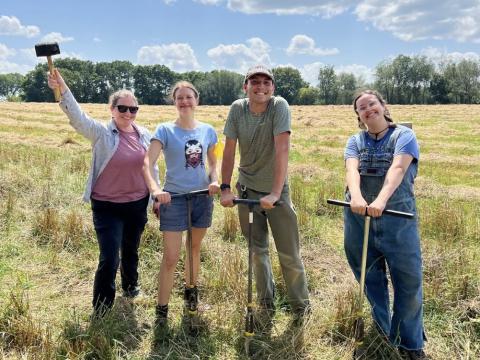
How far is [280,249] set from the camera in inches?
158

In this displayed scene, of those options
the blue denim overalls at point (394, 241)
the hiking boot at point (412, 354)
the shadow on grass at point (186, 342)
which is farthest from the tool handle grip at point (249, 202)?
the hiking boot at point (412, 354)

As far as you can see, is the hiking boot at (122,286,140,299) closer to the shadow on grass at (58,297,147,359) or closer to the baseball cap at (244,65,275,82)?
the shadow on grass at (58,297,147,359)

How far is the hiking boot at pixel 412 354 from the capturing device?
11.3 feet

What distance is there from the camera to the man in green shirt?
356 centimetres

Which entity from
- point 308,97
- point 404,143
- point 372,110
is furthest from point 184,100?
point 308,97

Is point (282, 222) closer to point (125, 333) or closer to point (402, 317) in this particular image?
point (402, 317)

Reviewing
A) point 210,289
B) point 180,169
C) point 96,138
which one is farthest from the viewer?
point 210,289

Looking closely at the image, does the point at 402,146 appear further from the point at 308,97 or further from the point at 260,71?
the point at 308,97

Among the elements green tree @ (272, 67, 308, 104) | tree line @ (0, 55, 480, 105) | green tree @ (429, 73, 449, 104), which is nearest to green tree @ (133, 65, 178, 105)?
tree line @ (0, 55, 480, 105)

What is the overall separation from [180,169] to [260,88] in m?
0.99

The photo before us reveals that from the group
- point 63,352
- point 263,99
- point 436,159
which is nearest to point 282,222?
point 263,99

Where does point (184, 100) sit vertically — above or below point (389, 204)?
above

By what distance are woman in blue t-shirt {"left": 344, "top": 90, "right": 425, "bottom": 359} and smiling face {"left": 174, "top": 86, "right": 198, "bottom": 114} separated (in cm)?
140

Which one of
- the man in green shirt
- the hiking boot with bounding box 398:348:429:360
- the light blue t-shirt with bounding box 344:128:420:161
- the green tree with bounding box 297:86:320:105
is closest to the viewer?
the light blue t-shirt with bounding box 344:128:420:161
